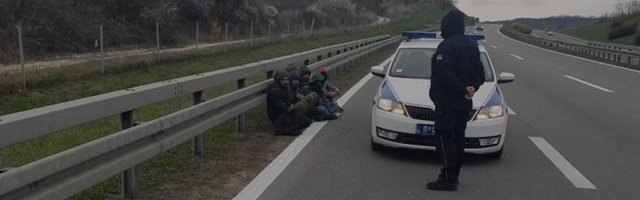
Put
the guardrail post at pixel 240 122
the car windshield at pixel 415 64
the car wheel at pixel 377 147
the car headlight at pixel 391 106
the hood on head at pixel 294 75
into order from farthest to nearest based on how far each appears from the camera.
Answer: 1. the hood on head at pixel 294 75
2. the guardrail post at pixel 240 122
3. the car windshield at pixel 415 64
4. the car wheel at pixel 377 147
5. the car headlight at pixel 391 106

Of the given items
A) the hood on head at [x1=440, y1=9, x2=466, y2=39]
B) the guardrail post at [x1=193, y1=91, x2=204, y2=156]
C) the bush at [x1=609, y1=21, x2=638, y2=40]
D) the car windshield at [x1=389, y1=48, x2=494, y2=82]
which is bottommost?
the bush at [x1=609, y1=21, x2=638, y2=40]

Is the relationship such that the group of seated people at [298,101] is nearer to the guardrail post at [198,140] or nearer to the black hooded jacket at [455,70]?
the guardrail post at [198,140]

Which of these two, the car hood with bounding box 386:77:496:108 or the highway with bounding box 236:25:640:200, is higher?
the car hood with bounding box 386:77:496:108

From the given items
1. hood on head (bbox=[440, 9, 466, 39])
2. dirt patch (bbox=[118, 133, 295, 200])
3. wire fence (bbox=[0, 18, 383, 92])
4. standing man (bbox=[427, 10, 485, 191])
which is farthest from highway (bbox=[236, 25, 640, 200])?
wire fence (bbox=[0, 18, 383, 92])

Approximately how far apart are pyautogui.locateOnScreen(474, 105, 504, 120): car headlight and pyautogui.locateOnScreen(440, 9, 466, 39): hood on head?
1.30 m

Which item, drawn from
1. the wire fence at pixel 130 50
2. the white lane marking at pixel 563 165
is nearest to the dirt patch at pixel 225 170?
the white lane marking at pixel 563 165

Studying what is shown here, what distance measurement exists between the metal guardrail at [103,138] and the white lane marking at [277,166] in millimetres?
757

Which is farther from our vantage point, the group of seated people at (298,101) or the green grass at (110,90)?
the group of seated people at (298,101)

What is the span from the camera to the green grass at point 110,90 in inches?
263

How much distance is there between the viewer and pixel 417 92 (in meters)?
7.49

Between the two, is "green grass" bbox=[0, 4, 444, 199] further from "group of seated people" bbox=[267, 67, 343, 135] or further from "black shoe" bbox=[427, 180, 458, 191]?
"black shoe" bbox=[427, 180, 458, 191]

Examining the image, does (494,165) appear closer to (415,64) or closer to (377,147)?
(377,147)

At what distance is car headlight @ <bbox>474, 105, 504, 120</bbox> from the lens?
710 cm

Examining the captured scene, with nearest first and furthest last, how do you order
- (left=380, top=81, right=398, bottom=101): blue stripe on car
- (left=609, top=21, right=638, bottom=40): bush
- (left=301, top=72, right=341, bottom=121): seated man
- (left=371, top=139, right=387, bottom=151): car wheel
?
(left=380, top=81, right=398, bottom=101): blue stripe on car, (left=371, top=139, right=387, bottom=151): car wheel, (left=301, top=72, right=341, bottom=121): seated man, (left=609, top=21, right=638, bottom=40): bush
